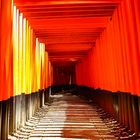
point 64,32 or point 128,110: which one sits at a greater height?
point 64,32

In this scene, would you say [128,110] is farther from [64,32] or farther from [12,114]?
[64,32]

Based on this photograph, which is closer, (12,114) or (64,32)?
(12,114)

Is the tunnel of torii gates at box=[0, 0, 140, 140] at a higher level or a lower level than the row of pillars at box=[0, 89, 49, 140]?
higher

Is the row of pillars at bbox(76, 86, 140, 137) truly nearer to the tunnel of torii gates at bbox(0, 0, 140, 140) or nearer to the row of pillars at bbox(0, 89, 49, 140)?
the tunnel of torii gates at bbox(0, 0, 140, 140)

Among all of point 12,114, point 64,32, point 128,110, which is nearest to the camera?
point 12,114

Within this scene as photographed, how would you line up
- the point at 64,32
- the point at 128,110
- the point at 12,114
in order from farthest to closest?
the point at 64,32 → the point at 128,110 → the point at 12,114

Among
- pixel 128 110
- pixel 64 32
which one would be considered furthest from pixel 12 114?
pixel 64 32

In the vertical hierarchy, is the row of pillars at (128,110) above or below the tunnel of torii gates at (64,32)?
below

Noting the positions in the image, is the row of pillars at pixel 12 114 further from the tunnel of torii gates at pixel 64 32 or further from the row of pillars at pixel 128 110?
the row of pillars at pixel 128 110

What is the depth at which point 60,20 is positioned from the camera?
8.41m

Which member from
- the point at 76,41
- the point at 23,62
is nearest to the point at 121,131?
the point at 23,62

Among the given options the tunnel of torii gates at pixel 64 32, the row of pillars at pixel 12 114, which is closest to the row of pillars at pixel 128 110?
the tunnel of torii gates at pixel 64 32

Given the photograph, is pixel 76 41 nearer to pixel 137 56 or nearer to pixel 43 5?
pixel 43 5

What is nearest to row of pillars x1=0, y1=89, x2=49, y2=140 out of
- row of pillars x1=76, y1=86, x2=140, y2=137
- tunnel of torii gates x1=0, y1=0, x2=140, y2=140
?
tunnel of torii gates x1=0, y1=0, x2=140, y2=140
